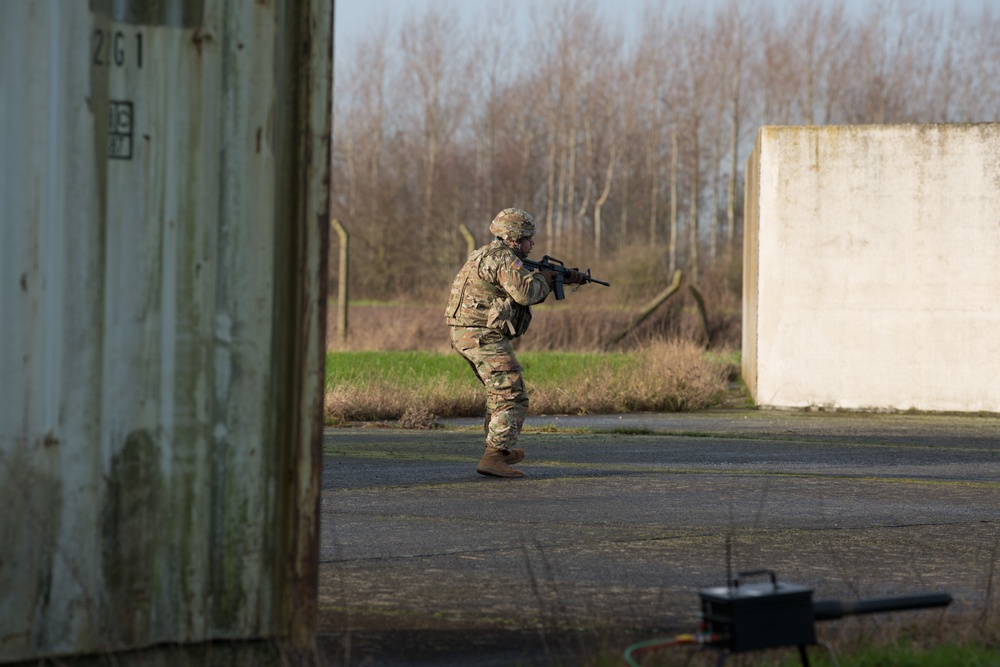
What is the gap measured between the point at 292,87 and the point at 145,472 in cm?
114

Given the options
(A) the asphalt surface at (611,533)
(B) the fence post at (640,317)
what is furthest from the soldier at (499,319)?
(B) the fence post at (640,317)

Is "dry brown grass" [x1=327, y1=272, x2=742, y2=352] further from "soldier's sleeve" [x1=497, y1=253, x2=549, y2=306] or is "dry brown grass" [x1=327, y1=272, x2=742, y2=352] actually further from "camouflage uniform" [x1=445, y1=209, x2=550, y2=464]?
"soldier's sleeve" [x1=497, y1=253, x2=549, y2=306]

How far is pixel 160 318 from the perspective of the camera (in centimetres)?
367

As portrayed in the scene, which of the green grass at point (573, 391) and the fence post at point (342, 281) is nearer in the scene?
the green grass at point (573, 391)

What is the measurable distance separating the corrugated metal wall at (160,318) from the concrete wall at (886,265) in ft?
37.0

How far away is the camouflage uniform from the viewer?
8.87 m

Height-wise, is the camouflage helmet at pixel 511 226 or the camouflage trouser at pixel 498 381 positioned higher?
the camouflage helmet at pixel 511 226

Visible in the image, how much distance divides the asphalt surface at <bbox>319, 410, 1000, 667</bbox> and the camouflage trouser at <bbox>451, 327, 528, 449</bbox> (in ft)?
1.08

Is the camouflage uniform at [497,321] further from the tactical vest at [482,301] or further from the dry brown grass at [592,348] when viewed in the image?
the dry brown grass at [592,348]

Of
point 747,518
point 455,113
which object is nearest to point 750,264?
point 747,518

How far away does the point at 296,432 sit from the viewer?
3875 mm

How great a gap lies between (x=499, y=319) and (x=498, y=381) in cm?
40

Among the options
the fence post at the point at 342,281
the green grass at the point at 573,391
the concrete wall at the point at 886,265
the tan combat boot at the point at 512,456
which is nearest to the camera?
the tan combat boot at the point at 512,456

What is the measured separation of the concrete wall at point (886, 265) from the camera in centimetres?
1427
